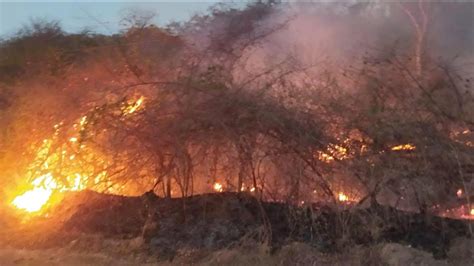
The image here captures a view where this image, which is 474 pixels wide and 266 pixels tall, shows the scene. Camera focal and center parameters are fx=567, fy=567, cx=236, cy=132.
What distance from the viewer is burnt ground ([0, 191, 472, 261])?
791 centimetres

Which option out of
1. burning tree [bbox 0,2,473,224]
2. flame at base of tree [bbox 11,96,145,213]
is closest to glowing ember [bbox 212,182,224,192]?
burning tree [bbox 0,2,473,224]

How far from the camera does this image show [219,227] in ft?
27.3

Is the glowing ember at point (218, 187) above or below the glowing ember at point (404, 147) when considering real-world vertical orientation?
below

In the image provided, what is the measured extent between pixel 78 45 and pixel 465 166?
6449mm

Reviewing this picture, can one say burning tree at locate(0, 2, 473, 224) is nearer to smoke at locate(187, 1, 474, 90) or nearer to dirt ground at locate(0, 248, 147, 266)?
smoke at locate(187, 1, 474, 90)

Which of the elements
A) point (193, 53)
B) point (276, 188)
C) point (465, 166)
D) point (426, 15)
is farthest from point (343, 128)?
point (426, 15)

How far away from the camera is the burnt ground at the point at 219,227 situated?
25.9ft

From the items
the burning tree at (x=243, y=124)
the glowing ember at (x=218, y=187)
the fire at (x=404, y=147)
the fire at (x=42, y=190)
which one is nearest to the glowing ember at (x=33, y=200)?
the fire at (x=42, y=190)

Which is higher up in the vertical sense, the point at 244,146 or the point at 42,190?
the point at 244,146

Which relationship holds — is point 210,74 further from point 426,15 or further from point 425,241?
point 426,15

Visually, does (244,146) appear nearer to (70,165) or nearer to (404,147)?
(404,147)

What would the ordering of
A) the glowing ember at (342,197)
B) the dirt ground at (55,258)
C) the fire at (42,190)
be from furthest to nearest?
the fire at (42,190)
the glowing ember at (342,197)
the dirt ground at (55,258)

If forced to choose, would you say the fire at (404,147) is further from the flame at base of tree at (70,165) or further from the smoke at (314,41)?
the flame at base of tree at (70,165)

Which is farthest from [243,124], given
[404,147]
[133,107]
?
[404,147]
